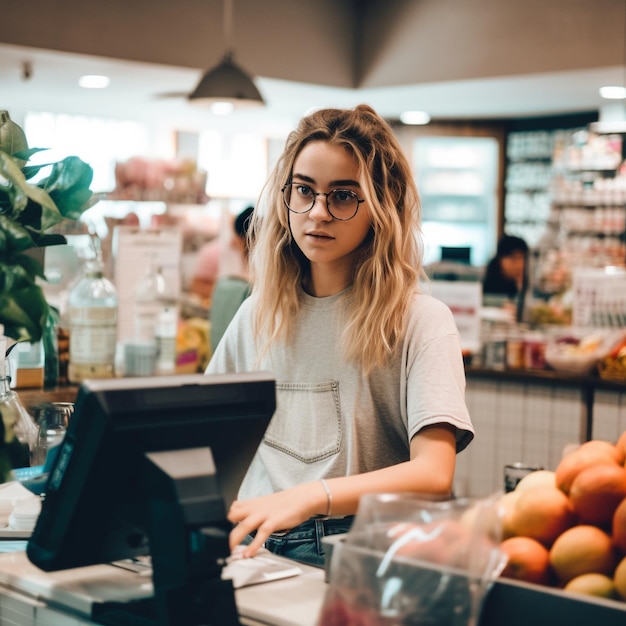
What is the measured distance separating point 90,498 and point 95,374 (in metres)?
2.25

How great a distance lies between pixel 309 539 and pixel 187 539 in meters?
0.64

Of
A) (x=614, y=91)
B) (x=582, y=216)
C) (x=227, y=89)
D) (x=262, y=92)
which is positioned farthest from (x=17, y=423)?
(x=582, y=216)

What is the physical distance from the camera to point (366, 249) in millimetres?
2135

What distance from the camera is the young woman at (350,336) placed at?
195 centimetres

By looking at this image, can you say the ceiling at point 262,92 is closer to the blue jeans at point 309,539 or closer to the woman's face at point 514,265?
the woman's face at point 514,265

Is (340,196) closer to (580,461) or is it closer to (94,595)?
(580,461)

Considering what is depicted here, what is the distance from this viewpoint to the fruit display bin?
124 centimetres

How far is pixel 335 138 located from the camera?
6.73 feet

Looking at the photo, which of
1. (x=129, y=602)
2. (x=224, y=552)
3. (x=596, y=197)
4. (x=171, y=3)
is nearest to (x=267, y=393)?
(x=224, y=552)

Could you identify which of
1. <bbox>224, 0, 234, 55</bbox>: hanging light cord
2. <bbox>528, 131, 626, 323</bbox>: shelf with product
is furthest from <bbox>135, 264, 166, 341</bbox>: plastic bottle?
<bbox>528, 131, 626, 323</bbox>: shelf with product

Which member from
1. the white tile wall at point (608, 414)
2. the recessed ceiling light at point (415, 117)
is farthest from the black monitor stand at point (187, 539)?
the recessed ceiling light at point (415, 117)

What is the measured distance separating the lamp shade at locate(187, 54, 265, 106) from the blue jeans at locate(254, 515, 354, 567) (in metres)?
3.89

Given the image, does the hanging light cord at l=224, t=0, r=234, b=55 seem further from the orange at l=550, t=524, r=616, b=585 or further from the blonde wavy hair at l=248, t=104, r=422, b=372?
the orange at l=550, t=524, r=616, b=585

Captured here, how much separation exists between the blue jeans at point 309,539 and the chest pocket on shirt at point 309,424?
16 cm
